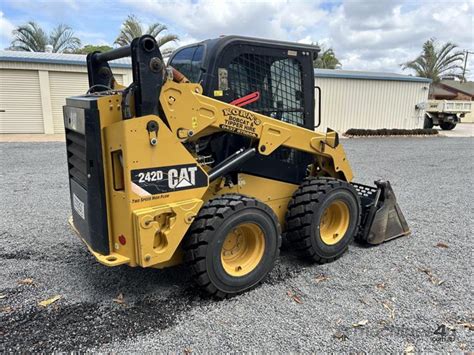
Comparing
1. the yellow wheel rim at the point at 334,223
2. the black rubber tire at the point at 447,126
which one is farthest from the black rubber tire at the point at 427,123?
the yellow wheel rim at the point at 334,223

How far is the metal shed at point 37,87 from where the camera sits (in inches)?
626

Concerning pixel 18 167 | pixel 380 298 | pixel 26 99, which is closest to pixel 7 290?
pixel 380 298

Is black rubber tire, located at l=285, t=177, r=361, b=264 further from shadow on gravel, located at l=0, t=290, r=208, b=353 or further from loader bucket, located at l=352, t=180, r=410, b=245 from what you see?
shadow on gravel, located at l=0, t=290, r=208, b=353

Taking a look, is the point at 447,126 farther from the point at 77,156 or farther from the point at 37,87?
the point at 77,156

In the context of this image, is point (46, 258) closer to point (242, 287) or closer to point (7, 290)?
point (7, 290)

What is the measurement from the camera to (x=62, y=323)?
9.91 feet

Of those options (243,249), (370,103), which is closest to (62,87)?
(370,103)

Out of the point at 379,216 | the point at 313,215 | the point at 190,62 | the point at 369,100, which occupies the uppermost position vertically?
the point at 190,62

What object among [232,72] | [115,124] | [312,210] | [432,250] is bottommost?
[432,250]

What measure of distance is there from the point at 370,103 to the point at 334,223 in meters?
18.4

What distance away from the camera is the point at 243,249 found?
3.66 m

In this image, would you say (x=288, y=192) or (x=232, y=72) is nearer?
(x=232, y=72)

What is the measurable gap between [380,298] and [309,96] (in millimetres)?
2163

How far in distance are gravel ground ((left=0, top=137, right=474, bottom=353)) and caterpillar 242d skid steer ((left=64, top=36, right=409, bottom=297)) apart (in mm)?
300
